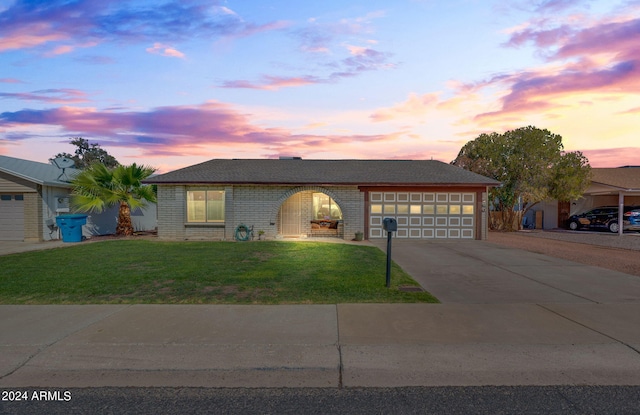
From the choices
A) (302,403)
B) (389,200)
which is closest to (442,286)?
(302,403)

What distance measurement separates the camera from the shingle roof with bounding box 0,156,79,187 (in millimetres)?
17594

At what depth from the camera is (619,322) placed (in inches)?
241

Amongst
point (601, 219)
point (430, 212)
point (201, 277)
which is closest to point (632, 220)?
point (601, 219)

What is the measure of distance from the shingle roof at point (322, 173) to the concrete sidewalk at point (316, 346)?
12.4 metres

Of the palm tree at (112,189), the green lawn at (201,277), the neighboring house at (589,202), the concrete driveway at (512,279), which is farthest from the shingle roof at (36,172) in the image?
the neighboring house at (589,202)

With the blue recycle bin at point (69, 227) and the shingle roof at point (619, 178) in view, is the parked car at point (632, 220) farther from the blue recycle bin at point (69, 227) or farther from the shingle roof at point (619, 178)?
the blue recycle bin at point (69, 227)

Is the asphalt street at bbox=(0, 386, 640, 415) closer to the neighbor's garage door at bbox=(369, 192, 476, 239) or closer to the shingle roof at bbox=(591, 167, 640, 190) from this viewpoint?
the neighbor's garage door at bbox=(369, 192, 476, 239)

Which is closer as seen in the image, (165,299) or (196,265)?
(165,299)

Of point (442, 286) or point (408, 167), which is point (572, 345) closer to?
point (442, 286)

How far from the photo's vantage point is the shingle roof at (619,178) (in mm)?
25167

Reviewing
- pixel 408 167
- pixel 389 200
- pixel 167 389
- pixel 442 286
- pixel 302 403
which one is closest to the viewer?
pixel 302 403

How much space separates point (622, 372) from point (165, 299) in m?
6.80

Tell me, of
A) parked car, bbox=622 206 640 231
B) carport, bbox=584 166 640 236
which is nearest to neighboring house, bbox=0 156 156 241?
carport, bbox=584 166 640 236

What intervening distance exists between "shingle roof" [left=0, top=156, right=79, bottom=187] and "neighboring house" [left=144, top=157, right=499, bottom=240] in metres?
4.24
